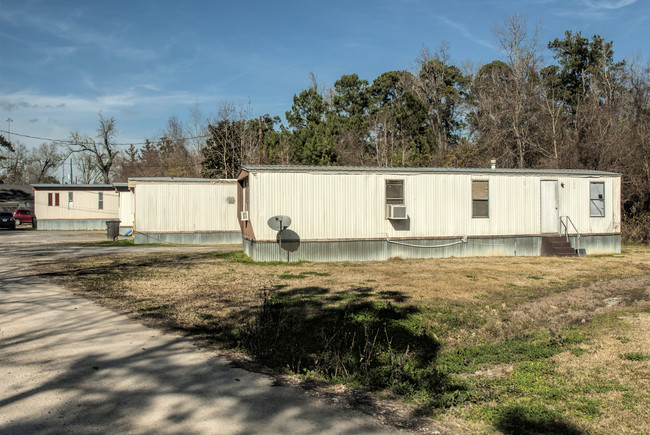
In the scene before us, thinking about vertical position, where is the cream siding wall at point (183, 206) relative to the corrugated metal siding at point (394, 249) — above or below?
above

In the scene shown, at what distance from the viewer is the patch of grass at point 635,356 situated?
4.76m

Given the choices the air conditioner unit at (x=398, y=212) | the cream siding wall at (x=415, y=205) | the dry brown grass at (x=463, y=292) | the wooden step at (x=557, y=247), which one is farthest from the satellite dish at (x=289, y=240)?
the wooden step at (x=557, y=247)

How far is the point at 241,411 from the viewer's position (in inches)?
135

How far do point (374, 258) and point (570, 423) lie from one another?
10.1m

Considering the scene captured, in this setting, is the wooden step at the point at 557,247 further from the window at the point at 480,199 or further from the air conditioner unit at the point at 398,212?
the air conditioner unit at the point at 398,212

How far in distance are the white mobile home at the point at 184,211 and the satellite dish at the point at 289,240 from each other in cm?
743

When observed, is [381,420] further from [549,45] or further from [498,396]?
[549,45]

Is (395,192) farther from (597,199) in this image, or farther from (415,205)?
(597,199)

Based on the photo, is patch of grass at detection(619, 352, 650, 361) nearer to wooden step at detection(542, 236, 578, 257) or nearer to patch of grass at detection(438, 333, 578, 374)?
patch of grass at detection(438, 333, 578, 374)

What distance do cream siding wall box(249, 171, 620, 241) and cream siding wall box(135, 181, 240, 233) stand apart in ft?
24.1

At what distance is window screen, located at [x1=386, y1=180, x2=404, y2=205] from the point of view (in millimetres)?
13555

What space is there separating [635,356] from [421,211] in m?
9.10

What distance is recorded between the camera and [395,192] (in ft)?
44.7

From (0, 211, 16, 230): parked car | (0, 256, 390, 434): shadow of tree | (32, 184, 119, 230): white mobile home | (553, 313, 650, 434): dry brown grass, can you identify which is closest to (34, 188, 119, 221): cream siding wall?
(32, 184, 119, 230): white mobile home
